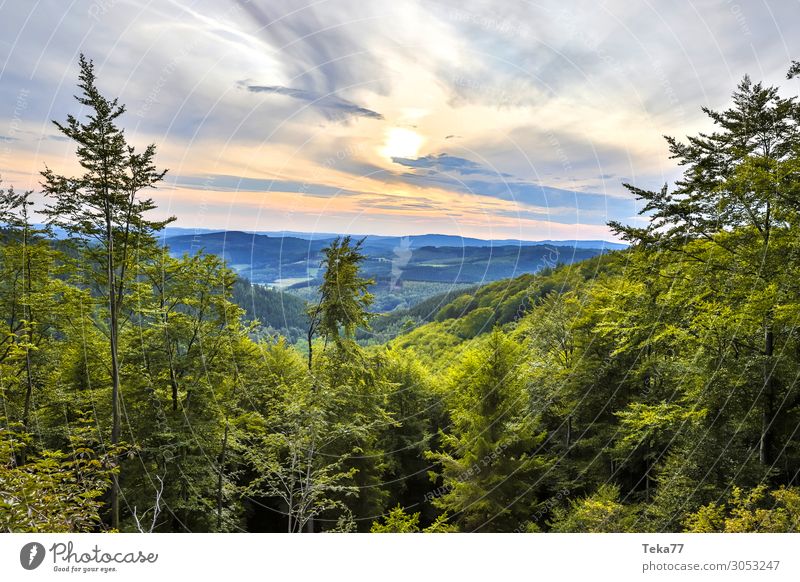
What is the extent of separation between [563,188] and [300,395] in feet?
22.4

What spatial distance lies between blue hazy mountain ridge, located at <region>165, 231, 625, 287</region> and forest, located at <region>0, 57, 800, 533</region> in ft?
1.55

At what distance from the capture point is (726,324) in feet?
28.2

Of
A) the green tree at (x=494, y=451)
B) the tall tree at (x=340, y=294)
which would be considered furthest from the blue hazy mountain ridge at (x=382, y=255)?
the green tree at (x=494, y=451)

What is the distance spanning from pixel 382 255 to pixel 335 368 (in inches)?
106

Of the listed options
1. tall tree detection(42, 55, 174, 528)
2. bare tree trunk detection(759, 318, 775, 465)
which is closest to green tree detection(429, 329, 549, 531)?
bare tree trunk detection(759, 318, 775, 465)

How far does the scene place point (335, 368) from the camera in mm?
8992

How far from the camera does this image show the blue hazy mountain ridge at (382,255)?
8.16 meters

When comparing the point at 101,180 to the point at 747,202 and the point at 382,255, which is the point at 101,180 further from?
the point at 747,202

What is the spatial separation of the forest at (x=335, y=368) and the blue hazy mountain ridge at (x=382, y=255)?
1.55ft
